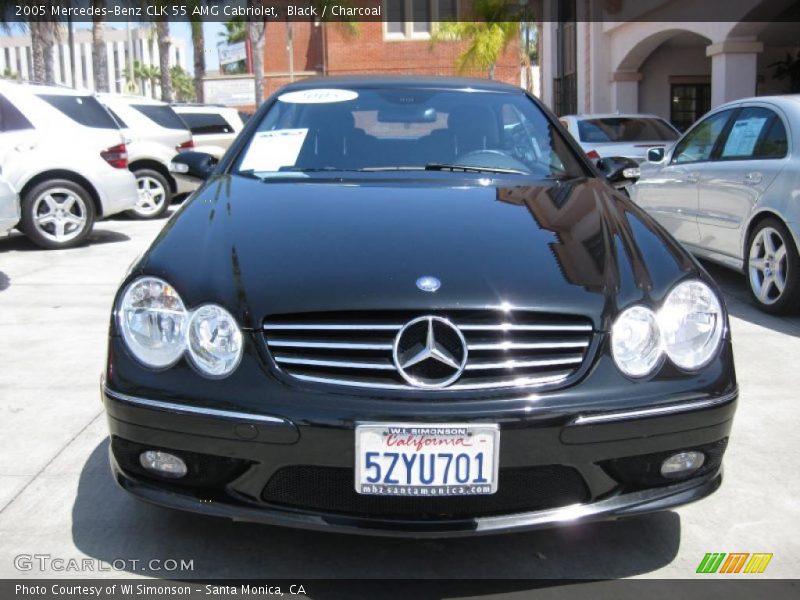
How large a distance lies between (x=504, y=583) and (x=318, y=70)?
40735 millimetres

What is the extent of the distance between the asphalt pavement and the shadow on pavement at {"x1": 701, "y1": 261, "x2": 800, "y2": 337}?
138cm

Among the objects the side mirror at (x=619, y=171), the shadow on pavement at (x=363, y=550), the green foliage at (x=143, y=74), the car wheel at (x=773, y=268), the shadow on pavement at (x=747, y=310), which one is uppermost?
the green foliage at (x=143, y=74)

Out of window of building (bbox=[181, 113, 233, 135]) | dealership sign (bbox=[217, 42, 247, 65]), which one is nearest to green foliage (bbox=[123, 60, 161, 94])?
dealership sign (bbox=[217, 42, 247, 65])

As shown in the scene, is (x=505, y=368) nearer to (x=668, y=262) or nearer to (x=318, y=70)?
(x=668, y=262)

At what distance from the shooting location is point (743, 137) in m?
6.29

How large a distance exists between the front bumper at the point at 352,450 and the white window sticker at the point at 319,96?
1956mm

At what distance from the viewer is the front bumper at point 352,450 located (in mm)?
2330

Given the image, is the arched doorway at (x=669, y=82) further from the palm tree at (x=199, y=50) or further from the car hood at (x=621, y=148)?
the palm tree at (x=199, y=50)

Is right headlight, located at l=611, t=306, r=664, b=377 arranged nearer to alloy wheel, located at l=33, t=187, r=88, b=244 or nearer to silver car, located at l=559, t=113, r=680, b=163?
alloy wheel, located at l=33, t=187, r=88, b=244

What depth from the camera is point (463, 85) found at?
4242 millimetres

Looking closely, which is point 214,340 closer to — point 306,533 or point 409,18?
point 306,533

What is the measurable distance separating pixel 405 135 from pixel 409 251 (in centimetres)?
126

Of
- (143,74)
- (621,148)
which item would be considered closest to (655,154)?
(621,148)

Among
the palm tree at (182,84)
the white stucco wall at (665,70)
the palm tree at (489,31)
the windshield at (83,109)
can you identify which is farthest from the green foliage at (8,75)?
the palm tree at (182,84)
